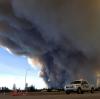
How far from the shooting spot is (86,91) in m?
46.3

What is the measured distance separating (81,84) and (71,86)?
4.99ft

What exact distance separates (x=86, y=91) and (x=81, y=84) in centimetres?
233

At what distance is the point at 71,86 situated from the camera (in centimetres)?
4391

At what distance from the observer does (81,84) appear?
4450cm

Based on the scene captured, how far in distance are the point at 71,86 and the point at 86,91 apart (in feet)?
11.3
